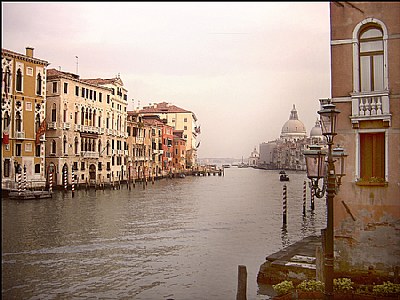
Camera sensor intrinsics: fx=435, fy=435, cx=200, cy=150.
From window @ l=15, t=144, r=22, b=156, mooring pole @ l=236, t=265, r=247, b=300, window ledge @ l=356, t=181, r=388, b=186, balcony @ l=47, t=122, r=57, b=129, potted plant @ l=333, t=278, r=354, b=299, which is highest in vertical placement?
balcony @ l=47, t=122, r=57, b=129

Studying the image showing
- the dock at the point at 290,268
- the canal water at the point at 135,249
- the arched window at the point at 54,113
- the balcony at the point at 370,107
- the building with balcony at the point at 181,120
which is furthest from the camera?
the building with balcony at the point at 181,120

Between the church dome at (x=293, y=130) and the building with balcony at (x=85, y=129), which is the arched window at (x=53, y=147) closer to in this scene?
the building with balcony at (x=85, y=129)

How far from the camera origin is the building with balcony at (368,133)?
4852 mm

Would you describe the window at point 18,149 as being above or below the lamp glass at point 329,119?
below

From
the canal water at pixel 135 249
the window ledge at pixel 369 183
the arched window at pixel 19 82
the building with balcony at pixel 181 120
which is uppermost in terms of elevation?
the building with balcony at pixel 181 120

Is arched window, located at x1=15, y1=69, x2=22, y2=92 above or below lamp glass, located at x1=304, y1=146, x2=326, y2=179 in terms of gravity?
above

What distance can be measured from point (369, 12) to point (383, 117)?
1193mm

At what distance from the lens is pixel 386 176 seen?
4.89m

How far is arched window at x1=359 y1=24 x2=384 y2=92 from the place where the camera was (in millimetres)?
4930

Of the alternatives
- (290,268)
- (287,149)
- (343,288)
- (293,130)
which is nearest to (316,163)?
(343,288)

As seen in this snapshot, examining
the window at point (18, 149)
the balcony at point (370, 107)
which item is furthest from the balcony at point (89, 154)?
the balcony at point (370, 107)

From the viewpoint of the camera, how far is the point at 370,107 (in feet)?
16.3

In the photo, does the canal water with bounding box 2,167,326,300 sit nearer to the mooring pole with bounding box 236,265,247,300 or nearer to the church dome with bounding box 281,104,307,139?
the mooring pole with bounding box 236,265,247,300

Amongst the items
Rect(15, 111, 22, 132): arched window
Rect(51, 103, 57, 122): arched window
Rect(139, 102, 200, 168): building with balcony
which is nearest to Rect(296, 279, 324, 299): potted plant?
Rect(15, 111, 22, 132): arched window
